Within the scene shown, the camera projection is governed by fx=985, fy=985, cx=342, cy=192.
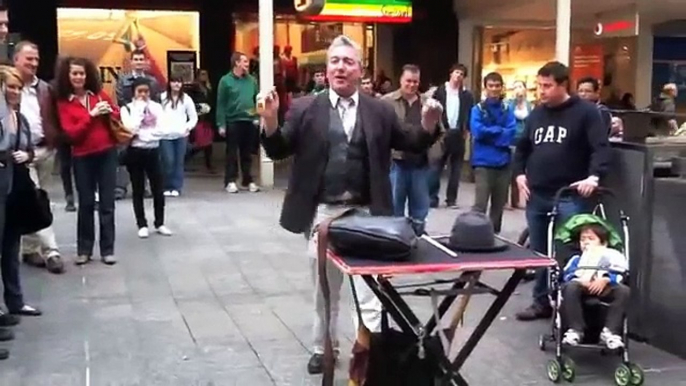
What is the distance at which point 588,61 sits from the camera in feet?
62.6

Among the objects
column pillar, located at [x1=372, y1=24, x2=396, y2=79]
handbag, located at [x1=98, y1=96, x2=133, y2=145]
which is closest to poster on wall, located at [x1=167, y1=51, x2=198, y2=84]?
column pillar, located at [x1=372, y1=24, x2=396, y2=79]

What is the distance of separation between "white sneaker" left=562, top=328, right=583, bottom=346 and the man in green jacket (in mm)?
8018

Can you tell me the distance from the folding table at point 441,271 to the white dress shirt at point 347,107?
0.87 meters

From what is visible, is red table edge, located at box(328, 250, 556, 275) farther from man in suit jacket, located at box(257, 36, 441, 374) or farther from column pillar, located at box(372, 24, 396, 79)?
column pillar, located at box(372, 24, 396, 79)

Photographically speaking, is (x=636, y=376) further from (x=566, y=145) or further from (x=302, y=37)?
(x=302, y=37)

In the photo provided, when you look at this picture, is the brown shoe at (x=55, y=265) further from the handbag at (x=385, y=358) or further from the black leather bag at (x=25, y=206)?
the handbag at (x=385, y=358)

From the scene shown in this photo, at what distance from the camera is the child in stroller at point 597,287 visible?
17.8 ft

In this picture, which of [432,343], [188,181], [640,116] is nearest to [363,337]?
[432,343]

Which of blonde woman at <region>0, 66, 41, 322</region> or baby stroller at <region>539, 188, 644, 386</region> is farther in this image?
blonde woman at <region>0, 66, 41, 322</region>

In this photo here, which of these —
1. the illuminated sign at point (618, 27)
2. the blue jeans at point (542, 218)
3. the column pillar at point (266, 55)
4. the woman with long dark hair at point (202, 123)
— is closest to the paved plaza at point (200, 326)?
the blue jeans at point (542, 218)

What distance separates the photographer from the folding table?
3.96 meters

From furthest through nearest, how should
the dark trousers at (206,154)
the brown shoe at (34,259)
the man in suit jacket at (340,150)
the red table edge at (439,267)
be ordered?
the dark trousers at (206,154)
the brown shoe at (34,259)
the man in suit jacket at (340,150)
the red table edge at (439,267)

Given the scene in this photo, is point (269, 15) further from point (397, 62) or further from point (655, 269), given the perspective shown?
point (655, 269)

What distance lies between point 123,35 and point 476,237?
15.4 metres
